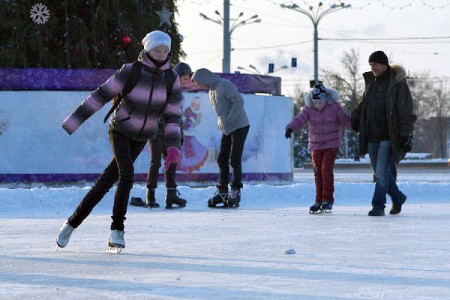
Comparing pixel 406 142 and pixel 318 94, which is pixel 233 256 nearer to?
pixel 406 142

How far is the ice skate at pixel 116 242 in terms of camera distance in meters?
7.12

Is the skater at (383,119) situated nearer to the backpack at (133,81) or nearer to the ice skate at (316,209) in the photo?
the ice skate at (316,209)

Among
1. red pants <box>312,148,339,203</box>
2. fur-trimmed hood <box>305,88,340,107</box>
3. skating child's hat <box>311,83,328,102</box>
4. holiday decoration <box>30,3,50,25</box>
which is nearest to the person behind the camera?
red pants <box>312,148,339,203</box>

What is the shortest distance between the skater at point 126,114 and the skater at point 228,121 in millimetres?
5393

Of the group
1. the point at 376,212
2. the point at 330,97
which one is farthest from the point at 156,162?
the point at 376,212

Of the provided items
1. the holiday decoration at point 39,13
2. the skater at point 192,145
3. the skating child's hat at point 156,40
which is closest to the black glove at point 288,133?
the skating child's hat at point 156,40

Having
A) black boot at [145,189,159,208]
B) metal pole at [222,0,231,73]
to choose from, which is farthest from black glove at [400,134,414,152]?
metal pole at [222,0,231,73]

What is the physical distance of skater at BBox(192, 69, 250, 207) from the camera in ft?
42.0

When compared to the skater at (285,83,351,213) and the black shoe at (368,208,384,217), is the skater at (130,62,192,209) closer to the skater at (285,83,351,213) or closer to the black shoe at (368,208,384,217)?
the skater at (285,83,351,213)

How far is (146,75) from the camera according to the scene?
723 centimetres

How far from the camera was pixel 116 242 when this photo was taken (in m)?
7.12

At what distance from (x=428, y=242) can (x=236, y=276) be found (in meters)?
2.46

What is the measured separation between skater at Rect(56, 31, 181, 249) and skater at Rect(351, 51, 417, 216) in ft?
13.1

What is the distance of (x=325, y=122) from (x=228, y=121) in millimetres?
1277
